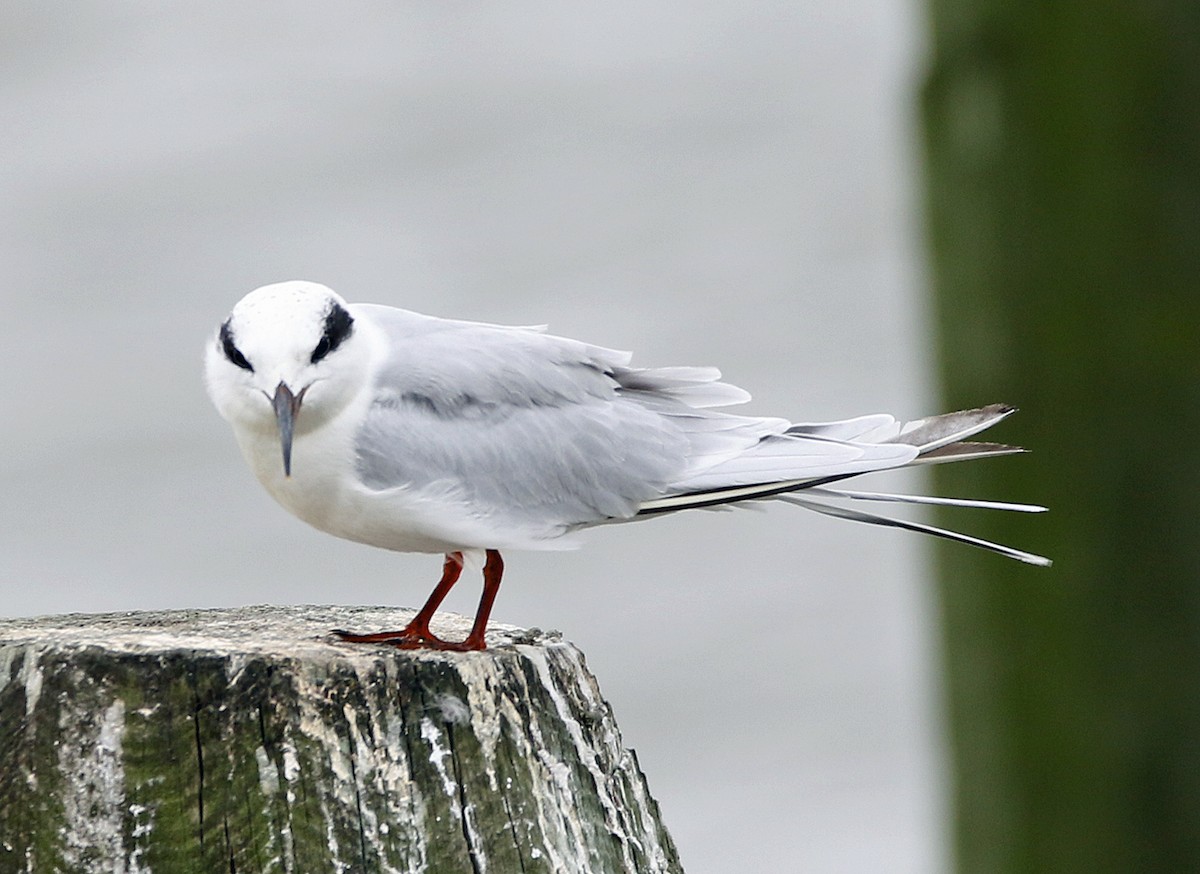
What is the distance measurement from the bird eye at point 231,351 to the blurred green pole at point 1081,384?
154cm

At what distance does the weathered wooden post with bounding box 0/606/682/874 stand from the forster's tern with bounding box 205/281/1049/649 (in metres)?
0.35

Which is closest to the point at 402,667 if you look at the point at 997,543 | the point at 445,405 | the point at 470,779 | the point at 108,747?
the point at 470,779

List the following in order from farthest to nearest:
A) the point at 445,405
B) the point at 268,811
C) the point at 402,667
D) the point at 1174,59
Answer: the point at 445,405 < the point at 1174,59 < the point at 402,667 < the point at 268,811

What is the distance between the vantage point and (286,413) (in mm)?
3869

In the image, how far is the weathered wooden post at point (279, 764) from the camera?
10.8ft

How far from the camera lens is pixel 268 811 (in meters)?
3.29

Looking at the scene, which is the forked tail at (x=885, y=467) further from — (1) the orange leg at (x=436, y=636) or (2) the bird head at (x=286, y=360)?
(2) the bird head at (x=286, y=360)

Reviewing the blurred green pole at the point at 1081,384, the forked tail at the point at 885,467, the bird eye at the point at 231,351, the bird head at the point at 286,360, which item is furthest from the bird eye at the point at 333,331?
the blurred green pole at the point at 1081,384

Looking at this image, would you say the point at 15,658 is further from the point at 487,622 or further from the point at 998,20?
the point at 998,20

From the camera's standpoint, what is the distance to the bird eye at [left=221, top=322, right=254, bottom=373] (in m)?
3.95

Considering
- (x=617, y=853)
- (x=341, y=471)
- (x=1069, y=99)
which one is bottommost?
(x=617, y=853)

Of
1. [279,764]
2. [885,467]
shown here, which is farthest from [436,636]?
[885,467]

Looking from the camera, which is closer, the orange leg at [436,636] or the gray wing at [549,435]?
the orange leg at [436,636]

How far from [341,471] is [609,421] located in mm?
707
